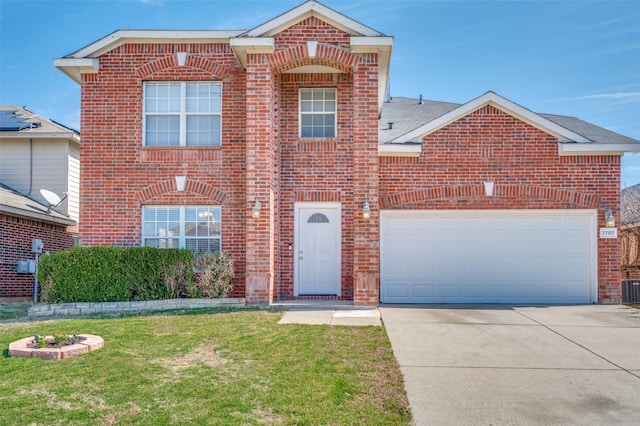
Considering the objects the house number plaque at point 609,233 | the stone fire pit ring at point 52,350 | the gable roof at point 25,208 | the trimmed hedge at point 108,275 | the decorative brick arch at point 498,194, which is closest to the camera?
the stone fire pit ring at point 52,350

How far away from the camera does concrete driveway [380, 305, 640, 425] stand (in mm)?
5336

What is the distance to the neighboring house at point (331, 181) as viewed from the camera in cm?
1298

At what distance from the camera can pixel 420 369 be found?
22.1ft

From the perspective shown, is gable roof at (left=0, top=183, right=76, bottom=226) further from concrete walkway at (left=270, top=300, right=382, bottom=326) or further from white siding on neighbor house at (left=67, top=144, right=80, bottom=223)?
concrete walkway at (left=270, top=300, right=382, bottom=326)

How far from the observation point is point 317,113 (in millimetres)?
13312

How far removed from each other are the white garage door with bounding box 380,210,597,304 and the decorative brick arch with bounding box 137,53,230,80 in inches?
204

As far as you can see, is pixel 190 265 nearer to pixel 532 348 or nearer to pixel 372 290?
pixel 372 290

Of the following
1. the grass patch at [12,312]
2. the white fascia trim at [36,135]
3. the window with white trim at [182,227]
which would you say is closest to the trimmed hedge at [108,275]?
the grass patch at [12,312]

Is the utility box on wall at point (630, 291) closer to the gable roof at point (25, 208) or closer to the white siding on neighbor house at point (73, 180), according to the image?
the gable roof at point (25, 208)

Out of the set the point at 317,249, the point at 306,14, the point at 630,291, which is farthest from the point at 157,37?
the point at 630,291

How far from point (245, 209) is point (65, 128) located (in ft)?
27.6

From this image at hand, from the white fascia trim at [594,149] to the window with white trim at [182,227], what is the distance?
821cm

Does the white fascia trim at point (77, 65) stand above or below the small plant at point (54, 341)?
above

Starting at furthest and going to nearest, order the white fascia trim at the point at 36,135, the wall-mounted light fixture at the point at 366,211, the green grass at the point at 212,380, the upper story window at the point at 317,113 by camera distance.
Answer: the white fascia trim at the point at 36,135, the upper story window at the point at 317,113, the wall-mounted light fixture at the point at 366,211, the green grass at the point at 212,380
